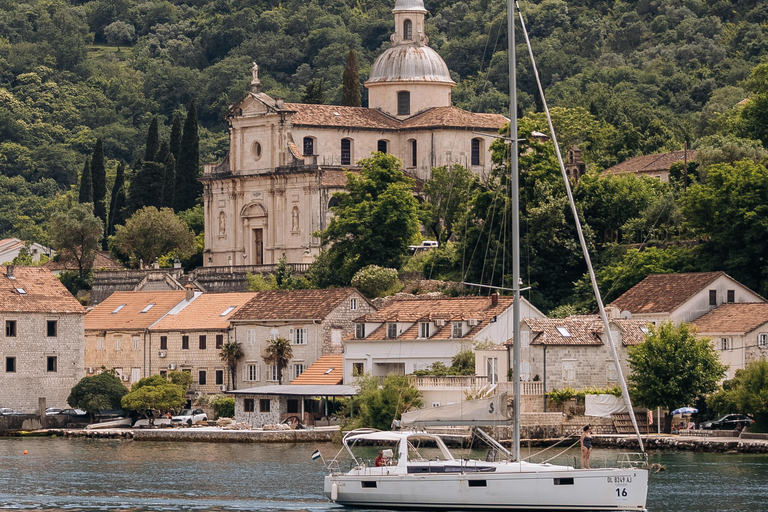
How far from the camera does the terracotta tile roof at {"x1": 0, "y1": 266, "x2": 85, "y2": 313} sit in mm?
82438

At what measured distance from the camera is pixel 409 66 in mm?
116000

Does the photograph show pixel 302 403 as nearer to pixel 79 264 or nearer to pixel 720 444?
pixel 720 444

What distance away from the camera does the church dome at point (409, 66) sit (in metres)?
116

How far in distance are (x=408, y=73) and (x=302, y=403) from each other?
4244cm

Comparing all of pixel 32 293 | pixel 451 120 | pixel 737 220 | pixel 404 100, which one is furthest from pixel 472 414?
pixel 404 100

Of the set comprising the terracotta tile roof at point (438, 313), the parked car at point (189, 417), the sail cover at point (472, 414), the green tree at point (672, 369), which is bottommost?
the parked car at point (189, 417)

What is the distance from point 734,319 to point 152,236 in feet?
152

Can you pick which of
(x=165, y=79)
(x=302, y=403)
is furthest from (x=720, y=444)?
(x=165, y=79)

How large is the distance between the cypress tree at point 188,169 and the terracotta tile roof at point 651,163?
2692cm

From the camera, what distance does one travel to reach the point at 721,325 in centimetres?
7412

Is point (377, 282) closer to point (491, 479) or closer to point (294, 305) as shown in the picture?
point (294, 305)

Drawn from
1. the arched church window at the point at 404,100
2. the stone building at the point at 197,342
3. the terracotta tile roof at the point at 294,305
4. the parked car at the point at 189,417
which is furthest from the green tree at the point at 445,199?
the parked car at the point at 189,417

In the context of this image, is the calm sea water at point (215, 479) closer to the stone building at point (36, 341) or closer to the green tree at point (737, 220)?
the stone building at point (36, 341)

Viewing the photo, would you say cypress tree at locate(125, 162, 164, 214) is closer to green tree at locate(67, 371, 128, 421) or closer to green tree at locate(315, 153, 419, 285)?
green tree at locate(315, 153, 419, 285)
